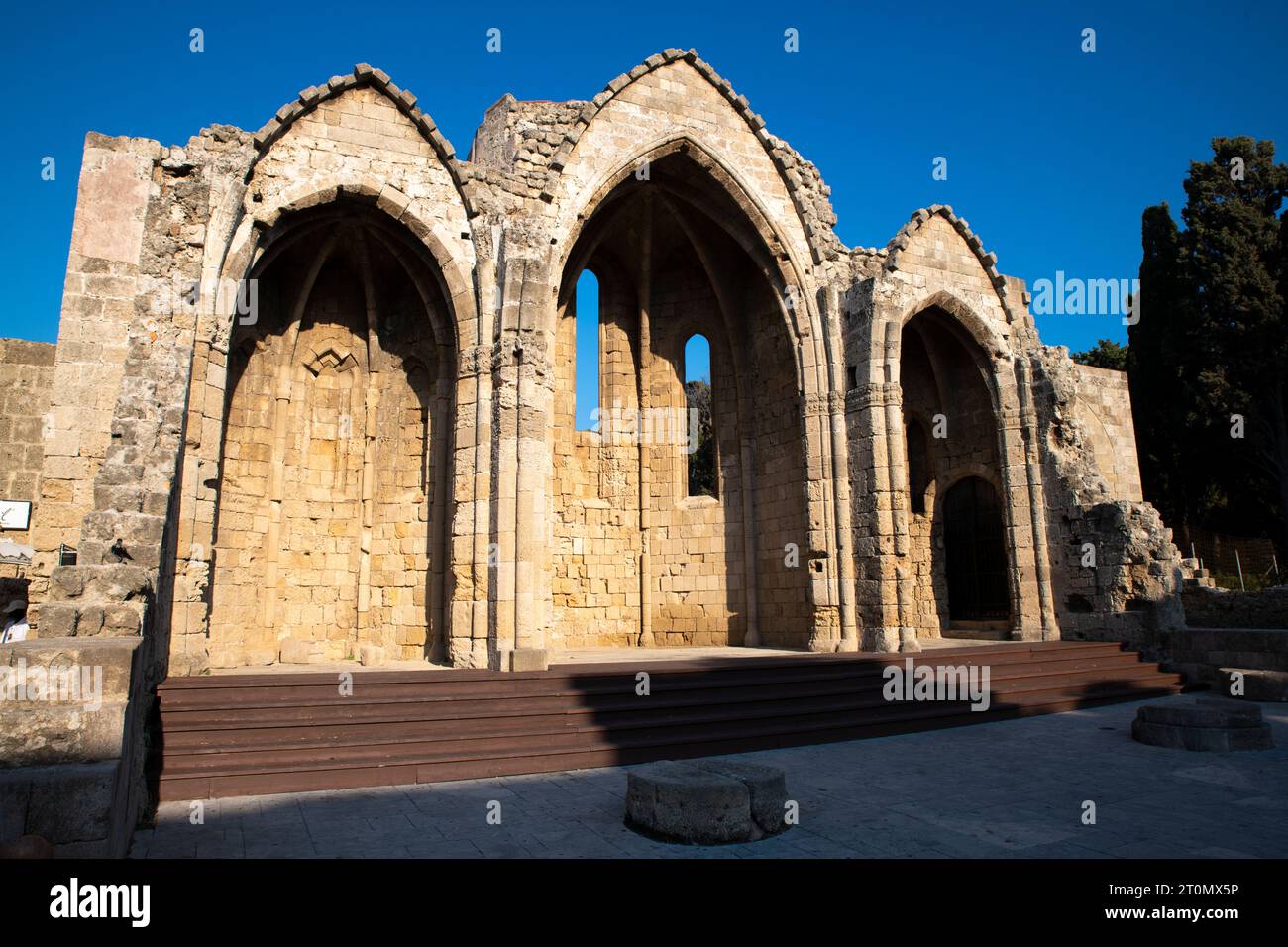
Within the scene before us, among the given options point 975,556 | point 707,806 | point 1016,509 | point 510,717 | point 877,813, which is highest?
point 1016,509

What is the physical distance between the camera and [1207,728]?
7617mm

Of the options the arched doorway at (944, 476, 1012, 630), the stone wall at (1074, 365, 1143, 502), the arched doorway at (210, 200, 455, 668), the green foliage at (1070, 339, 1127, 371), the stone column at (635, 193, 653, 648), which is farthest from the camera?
the green foliage at (1070, 339, 1127, 371)

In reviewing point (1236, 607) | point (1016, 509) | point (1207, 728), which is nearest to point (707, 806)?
point (1207, 728)

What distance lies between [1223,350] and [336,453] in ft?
79.0

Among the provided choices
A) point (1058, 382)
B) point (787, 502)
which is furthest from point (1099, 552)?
point (787, 502)

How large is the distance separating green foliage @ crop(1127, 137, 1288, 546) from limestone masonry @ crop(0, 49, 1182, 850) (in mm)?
8457

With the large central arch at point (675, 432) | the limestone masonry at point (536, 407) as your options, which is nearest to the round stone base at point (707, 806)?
the limestone masonry at point (536, 407)

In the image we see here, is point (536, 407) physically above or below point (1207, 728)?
above

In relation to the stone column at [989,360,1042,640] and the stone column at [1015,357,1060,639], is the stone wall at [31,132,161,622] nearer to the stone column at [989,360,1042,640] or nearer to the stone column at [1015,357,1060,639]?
the stone column at [989,360,1042,640]

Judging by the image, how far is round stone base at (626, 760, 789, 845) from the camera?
495 centimetres

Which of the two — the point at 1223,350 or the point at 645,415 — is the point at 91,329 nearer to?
the point at 645,415

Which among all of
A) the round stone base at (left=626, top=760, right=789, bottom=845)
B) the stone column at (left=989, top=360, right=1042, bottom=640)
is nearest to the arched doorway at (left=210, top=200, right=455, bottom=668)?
the round stone base at (left=626, top=760, right=789, bottom=845)

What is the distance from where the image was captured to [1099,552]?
1338 cm

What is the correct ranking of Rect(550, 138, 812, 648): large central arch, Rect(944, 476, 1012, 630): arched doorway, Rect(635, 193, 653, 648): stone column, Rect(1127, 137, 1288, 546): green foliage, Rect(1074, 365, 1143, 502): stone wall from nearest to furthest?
Rect(550, 138, 812, 648): large central arch → Rect(635, 193, 653, 648): stone column → Rect(944, 476, 1012, 630): arched doorway → Rect(1074, 365, 1143, 502): stone wall → Rect(1127, 137, 1288, 546): green foliage
